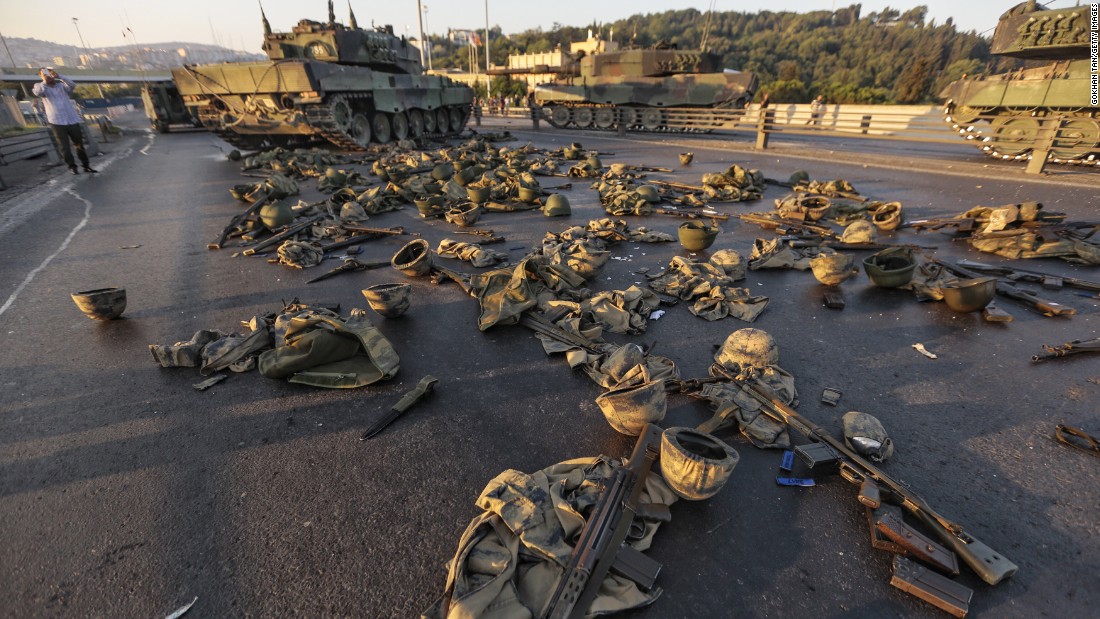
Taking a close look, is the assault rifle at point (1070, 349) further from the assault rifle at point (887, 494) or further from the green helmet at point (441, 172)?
the green helmet at point (441, 172)

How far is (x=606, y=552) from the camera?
2133 millimetres

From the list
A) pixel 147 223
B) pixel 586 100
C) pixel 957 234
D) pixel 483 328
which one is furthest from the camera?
pixel 586 100

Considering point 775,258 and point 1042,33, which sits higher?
point 1042,33

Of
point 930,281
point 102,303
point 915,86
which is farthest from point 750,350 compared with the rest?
point 915,86

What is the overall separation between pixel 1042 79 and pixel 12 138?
27877 mm

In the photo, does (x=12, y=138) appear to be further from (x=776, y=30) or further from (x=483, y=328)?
(x=776, y=30)

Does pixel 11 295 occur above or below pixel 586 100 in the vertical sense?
below

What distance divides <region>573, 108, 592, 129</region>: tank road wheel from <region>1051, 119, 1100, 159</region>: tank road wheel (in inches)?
678

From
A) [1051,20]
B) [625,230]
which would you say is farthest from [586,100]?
[625,230]

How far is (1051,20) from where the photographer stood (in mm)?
11008

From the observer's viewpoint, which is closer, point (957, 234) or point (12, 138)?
point (957, 234)

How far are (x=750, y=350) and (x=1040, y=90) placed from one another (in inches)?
572

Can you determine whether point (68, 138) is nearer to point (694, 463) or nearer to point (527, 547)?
→ point (527, 547)

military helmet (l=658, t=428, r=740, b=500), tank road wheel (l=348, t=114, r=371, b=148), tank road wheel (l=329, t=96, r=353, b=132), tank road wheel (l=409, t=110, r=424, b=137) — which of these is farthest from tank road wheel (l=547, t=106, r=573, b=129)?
military helmet (l=658, t=428, r=740, b=500)
